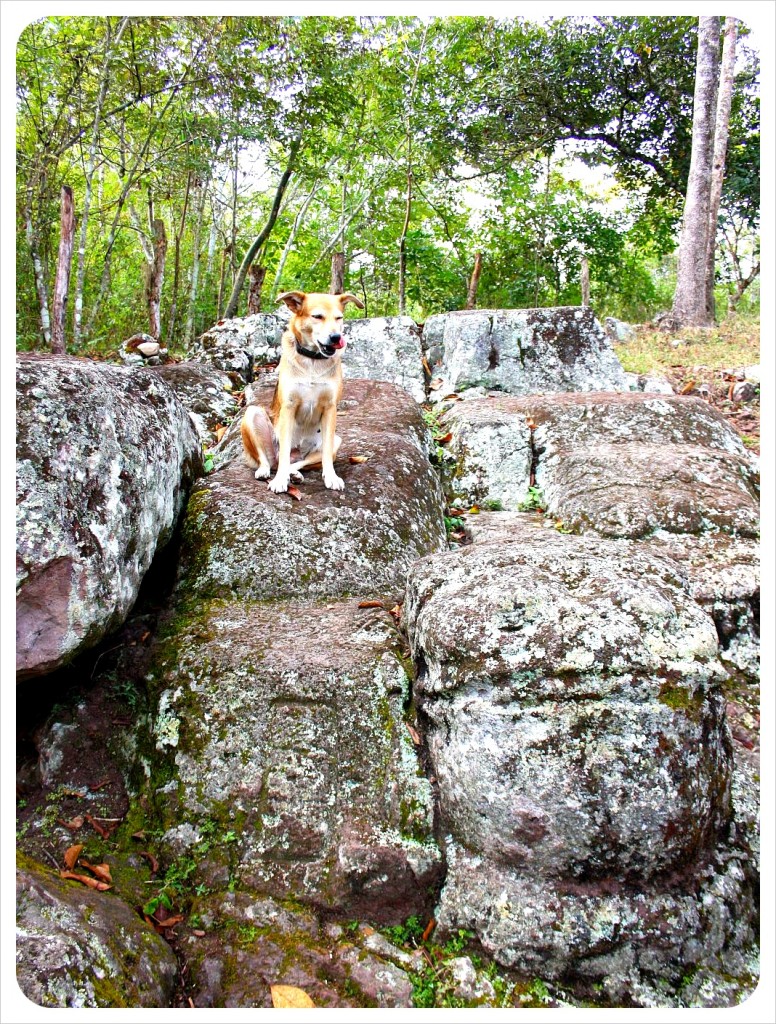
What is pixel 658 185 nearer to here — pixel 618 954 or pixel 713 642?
A: pixel 713 642

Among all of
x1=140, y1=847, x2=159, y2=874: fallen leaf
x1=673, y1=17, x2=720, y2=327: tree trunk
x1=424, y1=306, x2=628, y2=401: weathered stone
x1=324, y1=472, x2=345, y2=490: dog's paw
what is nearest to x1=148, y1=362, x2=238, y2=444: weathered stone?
x1=324, y1=472, x2=345, y2=490: dog's paw

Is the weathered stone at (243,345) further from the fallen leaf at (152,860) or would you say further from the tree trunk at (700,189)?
the tree trunk at (700,189)

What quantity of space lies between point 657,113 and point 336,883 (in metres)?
22.4

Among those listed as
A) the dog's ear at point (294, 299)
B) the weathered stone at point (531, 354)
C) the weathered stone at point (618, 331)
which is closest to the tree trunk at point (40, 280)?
the weathered stone at point (531, 354)

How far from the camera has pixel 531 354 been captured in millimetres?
9336

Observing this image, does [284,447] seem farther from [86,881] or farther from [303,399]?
[86,881]

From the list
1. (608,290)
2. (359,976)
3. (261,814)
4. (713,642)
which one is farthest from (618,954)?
(608,290)

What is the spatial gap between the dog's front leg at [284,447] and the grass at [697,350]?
7973mm

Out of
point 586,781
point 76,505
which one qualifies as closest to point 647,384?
point 586,781

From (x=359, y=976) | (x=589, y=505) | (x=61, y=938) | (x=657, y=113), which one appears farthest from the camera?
(x=657, y=113)

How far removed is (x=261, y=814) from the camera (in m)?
3.16

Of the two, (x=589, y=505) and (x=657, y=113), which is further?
(x=657, y=113)

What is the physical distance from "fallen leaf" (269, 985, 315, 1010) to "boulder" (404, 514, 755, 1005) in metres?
0.69

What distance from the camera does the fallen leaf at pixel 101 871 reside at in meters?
2.92
